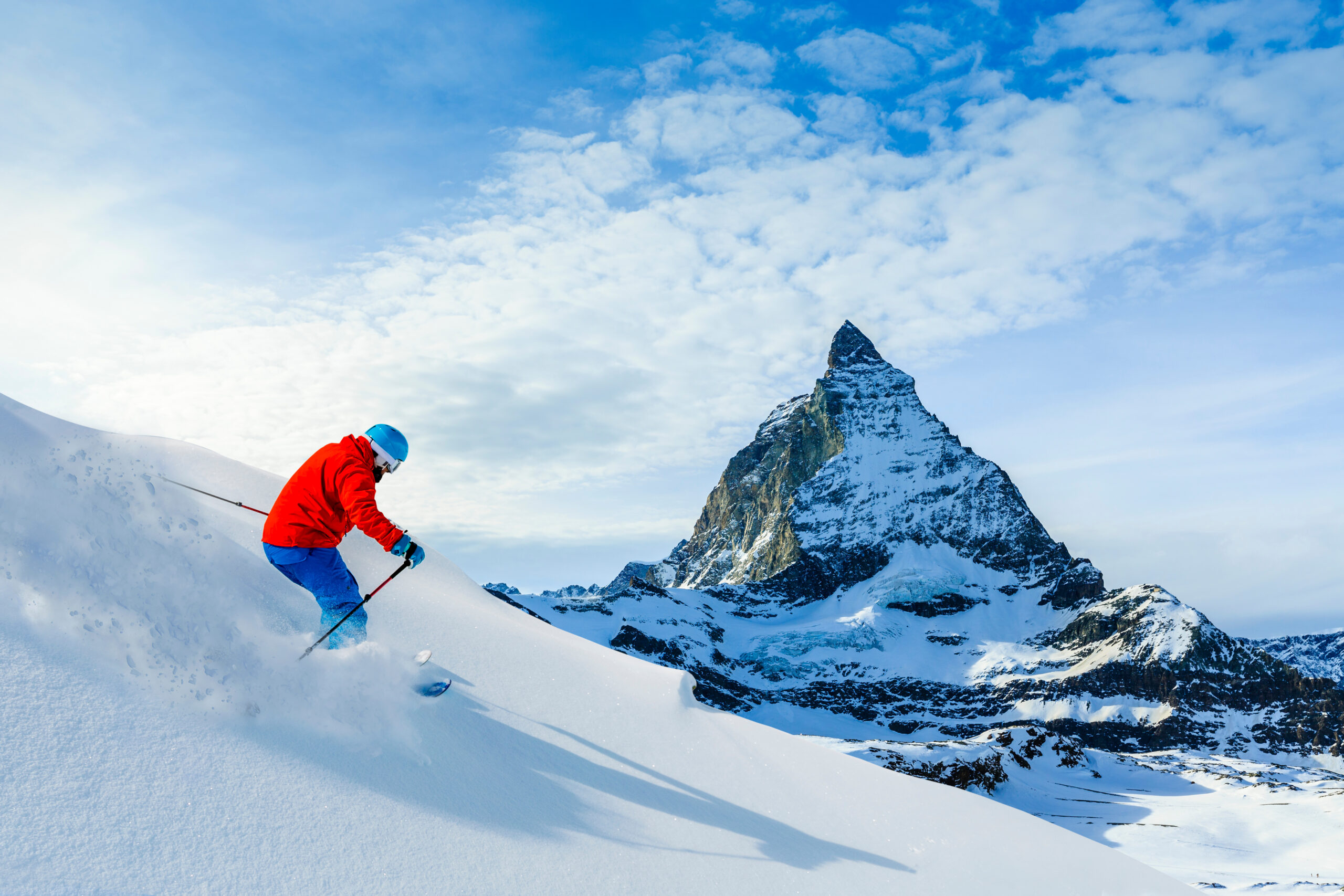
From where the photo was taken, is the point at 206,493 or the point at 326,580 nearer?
the point at 326,580

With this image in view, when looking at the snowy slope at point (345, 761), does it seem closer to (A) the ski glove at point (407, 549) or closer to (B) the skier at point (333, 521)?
(B) the skier at point (333, 521)

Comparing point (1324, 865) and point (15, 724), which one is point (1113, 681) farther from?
point (15, 724)

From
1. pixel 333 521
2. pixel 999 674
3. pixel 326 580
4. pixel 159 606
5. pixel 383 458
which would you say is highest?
pixel 383 458

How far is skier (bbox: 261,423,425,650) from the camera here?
6.23 m

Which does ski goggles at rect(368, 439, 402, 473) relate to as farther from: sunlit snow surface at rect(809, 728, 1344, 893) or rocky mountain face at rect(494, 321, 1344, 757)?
rocky mountain face at rect(494, 321, 1344, 757)

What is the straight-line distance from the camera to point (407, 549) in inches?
246

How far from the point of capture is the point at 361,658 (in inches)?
229

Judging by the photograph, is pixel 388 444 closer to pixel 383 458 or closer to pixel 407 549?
pixel 383 458

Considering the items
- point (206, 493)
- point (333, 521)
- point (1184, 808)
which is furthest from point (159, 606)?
point (1184, 808)

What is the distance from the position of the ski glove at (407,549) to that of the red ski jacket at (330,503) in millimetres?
34

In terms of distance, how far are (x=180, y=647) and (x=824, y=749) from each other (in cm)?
616

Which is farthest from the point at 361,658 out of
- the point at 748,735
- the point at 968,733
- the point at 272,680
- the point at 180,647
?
the point at 968,733

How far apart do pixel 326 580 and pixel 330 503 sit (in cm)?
65

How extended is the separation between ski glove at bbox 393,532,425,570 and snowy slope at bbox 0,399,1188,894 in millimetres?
732
